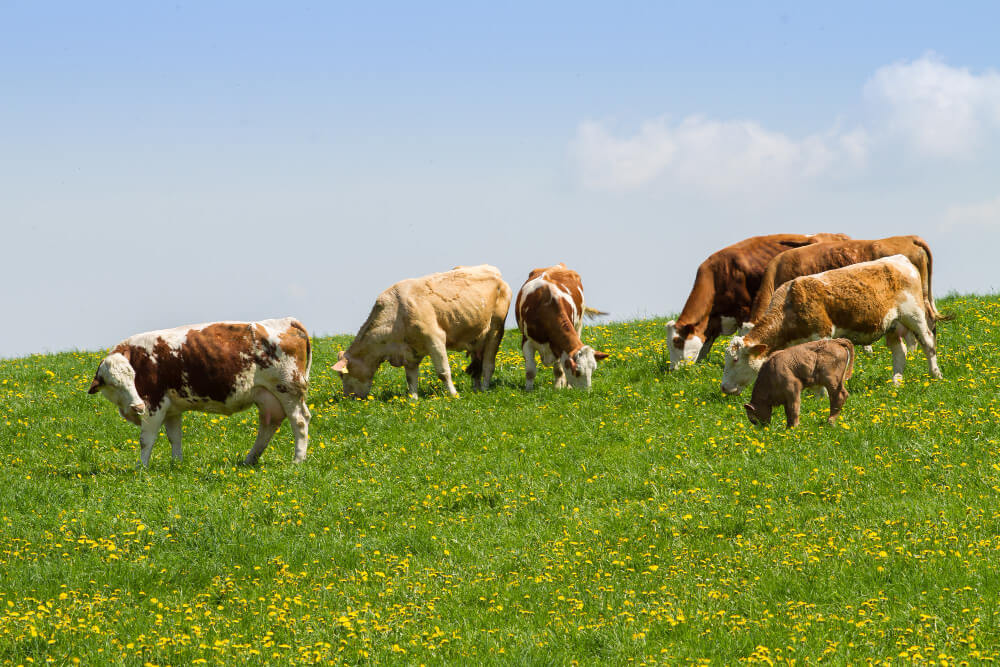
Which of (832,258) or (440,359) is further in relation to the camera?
(832,258)

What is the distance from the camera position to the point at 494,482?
14.0 m

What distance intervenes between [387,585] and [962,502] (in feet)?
21.6

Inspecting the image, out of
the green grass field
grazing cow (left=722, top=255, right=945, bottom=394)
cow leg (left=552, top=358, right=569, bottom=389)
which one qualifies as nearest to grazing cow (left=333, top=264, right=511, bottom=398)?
cow leg (left=552, top=358, right=569, bottom=389)

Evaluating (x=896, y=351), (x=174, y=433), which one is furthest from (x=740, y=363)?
(x=174, y=433)

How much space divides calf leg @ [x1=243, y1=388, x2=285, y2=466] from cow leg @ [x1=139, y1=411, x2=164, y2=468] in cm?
148

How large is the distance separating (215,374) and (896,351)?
11962 mm

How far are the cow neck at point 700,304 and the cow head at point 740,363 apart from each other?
4.05 meters

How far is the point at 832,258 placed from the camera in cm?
2119

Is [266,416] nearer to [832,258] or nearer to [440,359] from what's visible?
[440,359]

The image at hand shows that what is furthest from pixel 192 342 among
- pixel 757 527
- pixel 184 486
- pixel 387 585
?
pixel 757 527

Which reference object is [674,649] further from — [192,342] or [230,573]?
[192,342]

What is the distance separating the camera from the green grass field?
9.14 meters

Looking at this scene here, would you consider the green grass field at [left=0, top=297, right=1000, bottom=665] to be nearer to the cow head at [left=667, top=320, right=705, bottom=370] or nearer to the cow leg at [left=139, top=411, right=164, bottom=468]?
the cow leg at [left=139, top=411, right=164, bottom=468]

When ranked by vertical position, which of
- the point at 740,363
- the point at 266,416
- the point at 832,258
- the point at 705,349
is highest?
the point at 832,258
